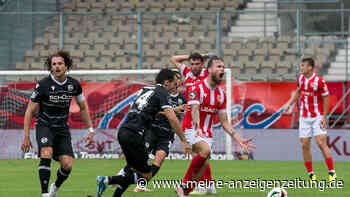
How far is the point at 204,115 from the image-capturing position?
9.64 m

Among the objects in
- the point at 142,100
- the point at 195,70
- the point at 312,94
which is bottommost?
the point at 312,94

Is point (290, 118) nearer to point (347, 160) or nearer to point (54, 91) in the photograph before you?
point (347, 160)

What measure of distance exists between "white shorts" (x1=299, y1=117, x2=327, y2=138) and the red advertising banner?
633cm

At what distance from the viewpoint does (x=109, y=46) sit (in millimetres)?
22156

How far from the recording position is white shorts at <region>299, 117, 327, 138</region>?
12.6m

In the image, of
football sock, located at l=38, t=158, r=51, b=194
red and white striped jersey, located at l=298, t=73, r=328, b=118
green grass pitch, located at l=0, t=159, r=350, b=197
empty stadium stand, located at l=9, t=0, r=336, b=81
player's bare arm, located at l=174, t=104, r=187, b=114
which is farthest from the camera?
empty stadium stand, located at l=9, t=0, r=336, b=81

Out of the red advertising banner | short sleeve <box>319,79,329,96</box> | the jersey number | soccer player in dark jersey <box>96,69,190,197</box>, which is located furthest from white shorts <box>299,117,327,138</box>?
the red advertising banner

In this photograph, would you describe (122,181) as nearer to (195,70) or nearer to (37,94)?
(37,94)

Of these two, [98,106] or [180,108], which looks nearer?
[180,108]

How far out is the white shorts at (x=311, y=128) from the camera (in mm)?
12578

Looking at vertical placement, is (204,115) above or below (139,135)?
above

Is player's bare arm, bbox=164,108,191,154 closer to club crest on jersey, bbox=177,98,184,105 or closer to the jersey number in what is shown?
the jersey number

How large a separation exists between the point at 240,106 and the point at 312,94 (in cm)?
677

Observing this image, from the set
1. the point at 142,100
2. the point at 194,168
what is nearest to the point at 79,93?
the point at 142,100
